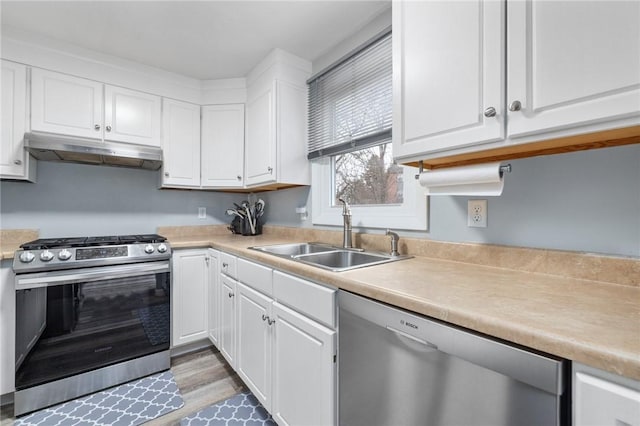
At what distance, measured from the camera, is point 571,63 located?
2.42 ft

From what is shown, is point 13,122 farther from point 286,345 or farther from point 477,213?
point 477,213

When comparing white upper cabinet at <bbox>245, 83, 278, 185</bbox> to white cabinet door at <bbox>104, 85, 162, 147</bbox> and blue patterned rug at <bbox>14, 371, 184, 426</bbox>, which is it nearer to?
white cabinet door at <bbox>104, 85, 162, 147</bbox>

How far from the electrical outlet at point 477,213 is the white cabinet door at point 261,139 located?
4.46ft

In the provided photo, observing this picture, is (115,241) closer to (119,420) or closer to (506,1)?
(119,420)

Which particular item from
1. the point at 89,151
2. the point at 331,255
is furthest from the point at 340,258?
the point at 89,151

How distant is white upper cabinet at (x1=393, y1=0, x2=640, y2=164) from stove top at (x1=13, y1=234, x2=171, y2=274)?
177cm

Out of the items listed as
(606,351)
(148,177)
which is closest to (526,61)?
(606,351)

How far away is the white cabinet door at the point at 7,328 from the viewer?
1.59 meters

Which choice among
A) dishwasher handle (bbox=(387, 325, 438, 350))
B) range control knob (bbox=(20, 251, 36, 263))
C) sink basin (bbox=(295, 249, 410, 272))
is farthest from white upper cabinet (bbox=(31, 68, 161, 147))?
dishwasher handle (bbox=(387, 325, 438, 350))

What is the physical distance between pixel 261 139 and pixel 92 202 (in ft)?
4.87

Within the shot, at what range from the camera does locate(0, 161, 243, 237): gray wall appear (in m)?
2.07

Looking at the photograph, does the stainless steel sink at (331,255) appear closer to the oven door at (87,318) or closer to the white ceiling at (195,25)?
the oven door at (87,318)

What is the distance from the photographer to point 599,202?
928 mm

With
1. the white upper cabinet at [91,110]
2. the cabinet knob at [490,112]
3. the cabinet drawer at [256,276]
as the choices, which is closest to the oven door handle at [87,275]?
the cabinet drawer at [256,276]
